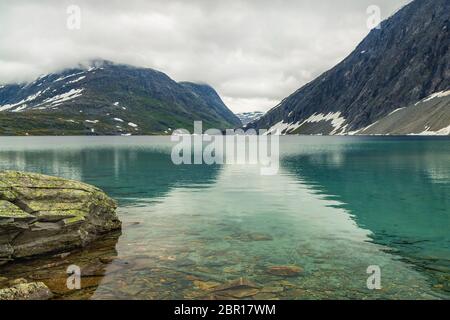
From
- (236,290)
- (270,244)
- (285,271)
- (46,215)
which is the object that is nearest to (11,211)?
(46,215)

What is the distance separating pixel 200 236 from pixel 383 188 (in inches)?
1154

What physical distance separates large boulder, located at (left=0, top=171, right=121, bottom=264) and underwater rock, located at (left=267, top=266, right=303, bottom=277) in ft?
34.8

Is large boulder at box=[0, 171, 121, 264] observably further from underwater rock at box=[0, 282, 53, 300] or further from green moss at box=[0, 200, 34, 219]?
underwater rock at box=[0, 282, 53, 300]

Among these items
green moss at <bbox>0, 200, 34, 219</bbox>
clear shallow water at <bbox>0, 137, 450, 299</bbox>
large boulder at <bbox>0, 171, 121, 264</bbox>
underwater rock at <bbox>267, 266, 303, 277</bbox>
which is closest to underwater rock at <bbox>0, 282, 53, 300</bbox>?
clear shallow water at <bbox>0, 137, 450, 299</bbox>

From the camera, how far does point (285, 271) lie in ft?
59.7

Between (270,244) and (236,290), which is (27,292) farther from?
(270,244)

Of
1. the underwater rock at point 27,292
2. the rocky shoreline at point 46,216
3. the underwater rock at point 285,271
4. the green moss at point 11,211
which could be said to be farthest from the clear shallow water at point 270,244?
the green moss at point 11,211

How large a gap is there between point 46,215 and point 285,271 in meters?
12.8

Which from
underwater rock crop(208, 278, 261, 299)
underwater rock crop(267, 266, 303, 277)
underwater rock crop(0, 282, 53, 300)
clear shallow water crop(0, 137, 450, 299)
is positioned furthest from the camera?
underwater rock crop(267, 266, 303, 277)

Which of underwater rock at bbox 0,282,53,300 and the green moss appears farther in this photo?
the green moss

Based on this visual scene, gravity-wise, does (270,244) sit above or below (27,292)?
below

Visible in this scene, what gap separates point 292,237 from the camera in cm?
2473

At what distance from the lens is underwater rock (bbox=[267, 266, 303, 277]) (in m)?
17.8
